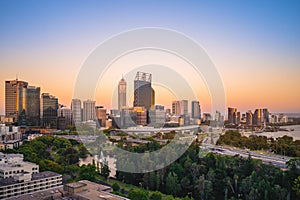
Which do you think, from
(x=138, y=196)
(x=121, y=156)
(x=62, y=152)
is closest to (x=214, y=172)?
(x=138, y=196)

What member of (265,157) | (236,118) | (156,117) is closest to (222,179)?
(265,157)

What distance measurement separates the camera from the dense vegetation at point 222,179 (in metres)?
3.72

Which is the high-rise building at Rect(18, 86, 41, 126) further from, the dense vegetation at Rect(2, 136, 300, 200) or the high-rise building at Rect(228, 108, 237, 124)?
the high-rise building at Rect(228, 108, 237, 124)

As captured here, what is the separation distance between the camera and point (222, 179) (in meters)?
4.27

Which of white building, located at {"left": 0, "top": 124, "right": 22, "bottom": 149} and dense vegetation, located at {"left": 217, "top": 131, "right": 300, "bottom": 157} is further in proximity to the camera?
white building, located at {"left": 0, "top": 124, "right": 22, "bottom": 149}

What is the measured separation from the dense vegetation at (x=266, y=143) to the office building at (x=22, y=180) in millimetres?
5797

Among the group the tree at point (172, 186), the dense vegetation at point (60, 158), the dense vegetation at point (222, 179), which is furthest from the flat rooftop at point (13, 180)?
the tree at point (172, 186)

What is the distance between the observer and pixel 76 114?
40.3ft

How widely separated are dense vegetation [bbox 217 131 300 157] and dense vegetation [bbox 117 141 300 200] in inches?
135

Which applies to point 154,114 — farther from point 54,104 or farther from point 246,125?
point 54,104

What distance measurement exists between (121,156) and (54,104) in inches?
413

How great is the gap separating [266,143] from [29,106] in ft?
36.8

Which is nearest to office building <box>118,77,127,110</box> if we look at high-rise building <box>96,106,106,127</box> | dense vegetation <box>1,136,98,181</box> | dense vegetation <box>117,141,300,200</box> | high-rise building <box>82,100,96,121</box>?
dense vegetation <box>1,136,98,181</box>

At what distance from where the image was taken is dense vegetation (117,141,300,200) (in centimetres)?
372
